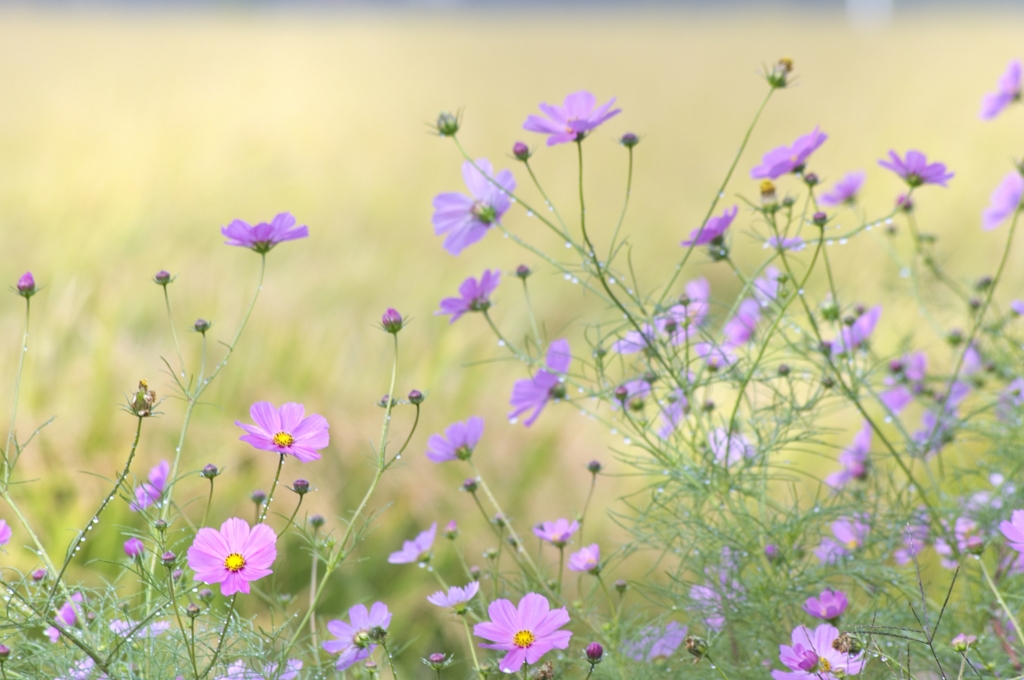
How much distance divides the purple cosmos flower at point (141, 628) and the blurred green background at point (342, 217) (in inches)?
6.0

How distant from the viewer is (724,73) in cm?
518

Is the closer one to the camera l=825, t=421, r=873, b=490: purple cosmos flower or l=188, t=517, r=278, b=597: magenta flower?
l=188, t=517, r=278, b=597: magenta flower

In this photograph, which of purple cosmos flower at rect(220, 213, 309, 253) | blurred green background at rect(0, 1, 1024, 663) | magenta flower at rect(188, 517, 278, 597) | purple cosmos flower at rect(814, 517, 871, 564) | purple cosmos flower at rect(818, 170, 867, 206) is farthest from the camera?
blurred green background at rect(0, 1, 1024, 663)

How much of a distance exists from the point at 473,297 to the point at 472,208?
0.07m

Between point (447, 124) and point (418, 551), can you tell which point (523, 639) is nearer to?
point (418, 551)

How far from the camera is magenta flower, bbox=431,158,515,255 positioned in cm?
71

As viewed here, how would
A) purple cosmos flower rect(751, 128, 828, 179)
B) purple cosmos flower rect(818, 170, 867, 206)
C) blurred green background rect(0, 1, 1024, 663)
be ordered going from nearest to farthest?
purple cosmos flower rect(751, 128, 828, 179) < purple cosmos flower rect(818, 170, 867, 206) < blurred green background rect(0, 1, 1024, 663)

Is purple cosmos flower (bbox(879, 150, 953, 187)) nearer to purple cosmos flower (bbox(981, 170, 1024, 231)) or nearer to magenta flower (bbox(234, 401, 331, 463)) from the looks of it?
purple cosmos flower (bbox(981, 170, 1024, 231))

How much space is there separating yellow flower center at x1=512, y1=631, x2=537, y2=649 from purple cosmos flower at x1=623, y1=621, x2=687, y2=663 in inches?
7.7

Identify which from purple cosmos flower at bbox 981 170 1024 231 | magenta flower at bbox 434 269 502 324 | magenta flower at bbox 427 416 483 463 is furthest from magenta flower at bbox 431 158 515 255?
purple cosmos flower at bbox 981 170 1024 231

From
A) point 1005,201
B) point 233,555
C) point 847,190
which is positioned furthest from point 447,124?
point 1005,201

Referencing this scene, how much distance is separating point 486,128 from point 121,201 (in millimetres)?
1515

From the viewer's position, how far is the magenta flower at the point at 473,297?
2.31 feet

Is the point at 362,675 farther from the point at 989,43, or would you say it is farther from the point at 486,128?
the point at 989,43
